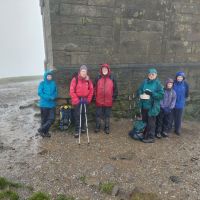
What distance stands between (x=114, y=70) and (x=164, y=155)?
11.2 feet

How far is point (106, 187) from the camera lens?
499cm

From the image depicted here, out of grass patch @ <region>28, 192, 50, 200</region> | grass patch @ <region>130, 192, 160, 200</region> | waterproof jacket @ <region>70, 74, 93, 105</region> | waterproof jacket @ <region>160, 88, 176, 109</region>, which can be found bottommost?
grass patch @ <region>130, 192, 160, 200</region>

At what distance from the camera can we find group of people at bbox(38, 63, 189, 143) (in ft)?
23.5

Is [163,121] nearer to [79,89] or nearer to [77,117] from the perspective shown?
[77,117]

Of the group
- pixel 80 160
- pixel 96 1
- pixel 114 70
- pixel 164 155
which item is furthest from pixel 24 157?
pixel 96 1

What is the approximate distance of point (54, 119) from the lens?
7.59m

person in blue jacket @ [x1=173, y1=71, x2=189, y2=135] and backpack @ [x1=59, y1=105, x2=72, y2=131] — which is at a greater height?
person in blue jacket @ [x1=173, y1=71, x2=189, y2=135]

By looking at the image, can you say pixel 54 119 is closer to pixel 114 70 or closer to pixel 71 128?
pixel 71 128

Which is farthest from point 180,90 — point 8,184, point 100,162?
point 8,184

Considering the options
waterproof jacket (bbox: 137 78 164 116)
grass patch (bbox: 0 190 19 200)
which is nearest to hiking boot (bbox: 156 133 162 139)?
waterproof jacket (bbox: 137 78 164 116)

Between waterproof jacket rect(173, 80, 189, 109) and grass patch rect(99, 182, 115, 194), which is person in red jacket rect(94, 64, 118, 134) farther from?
grass patch rect(99, 182, 115, 194)

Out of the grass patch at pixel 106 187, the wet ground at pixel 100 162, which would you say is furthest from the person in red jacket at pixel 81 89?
the grass patch at pixel 106 187

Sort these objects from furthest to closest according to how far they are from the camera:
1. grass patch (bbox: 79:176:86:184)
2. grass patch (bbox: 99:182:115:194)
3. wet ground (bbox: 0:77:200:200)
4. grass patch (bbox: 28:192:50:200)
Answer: grass patch (bbox: 79:176:86:184) → wet ground (bbox: 0:77:200:200) → grass patch (bbox: 99:182:115:194) → grass patch (bbox: 28:192:50:200)

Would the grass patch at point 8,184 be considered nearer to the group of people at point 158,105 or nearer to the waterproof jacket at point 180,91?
the group of people at point 158,105
